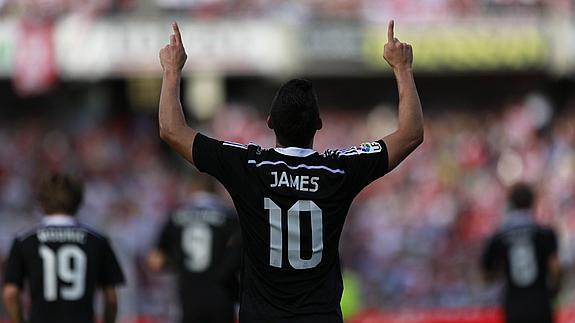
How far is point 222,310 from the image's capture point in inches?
396

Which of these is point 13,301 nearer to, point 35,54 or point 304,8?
point 35,54

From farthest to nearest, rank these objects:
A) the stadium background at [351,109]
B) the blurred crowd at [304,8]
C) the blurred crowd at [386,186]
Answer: the blurred crowd at [304,8], the stadium background at [351,109], the blurred crowd at [386,186]

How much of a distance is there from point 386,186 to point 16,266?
13.7m

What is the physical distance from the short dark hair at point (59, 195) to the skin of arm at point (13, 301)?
0.47m

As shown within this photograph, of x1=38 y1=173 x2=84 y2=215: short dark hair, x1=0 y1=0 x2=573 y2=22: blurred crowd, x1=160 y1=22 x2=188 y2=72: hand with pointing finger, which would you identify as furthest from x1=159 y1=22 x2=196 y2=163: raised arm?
x1=0 y1=0 x2=573 y2=22: blurred crowd

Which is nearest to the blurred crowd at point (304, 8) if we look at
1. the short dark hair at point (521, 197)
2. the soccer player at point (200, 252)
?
the soccer player at point (200, 252)

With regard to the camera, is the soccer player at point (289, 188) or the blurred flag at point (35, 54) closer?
the soccer player at point (289, 188)

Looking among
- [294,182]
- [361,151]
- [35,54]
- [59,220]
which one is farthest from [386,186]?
[294,182]

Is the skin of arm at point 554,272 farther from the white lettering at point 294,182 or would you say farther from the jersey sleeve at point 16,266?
the white lettering at point 294,182

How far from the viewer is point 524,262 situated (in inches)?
379

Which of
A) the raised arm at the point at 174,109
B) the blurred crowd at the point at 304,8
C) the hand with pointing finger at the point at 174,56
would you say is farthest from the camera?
the blurred crowd at the point at 304,8

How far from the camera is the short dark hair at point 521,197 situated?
31.4 feet

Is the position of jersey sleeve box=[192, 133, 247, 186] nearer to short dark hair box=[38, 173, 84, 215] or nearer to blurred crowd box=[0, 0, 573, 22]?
short dark hair box=[38, 173, 84, 215]

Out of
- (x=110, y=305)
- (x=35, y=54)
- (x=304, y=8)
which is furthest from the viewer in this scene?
(x=304, y=8)
